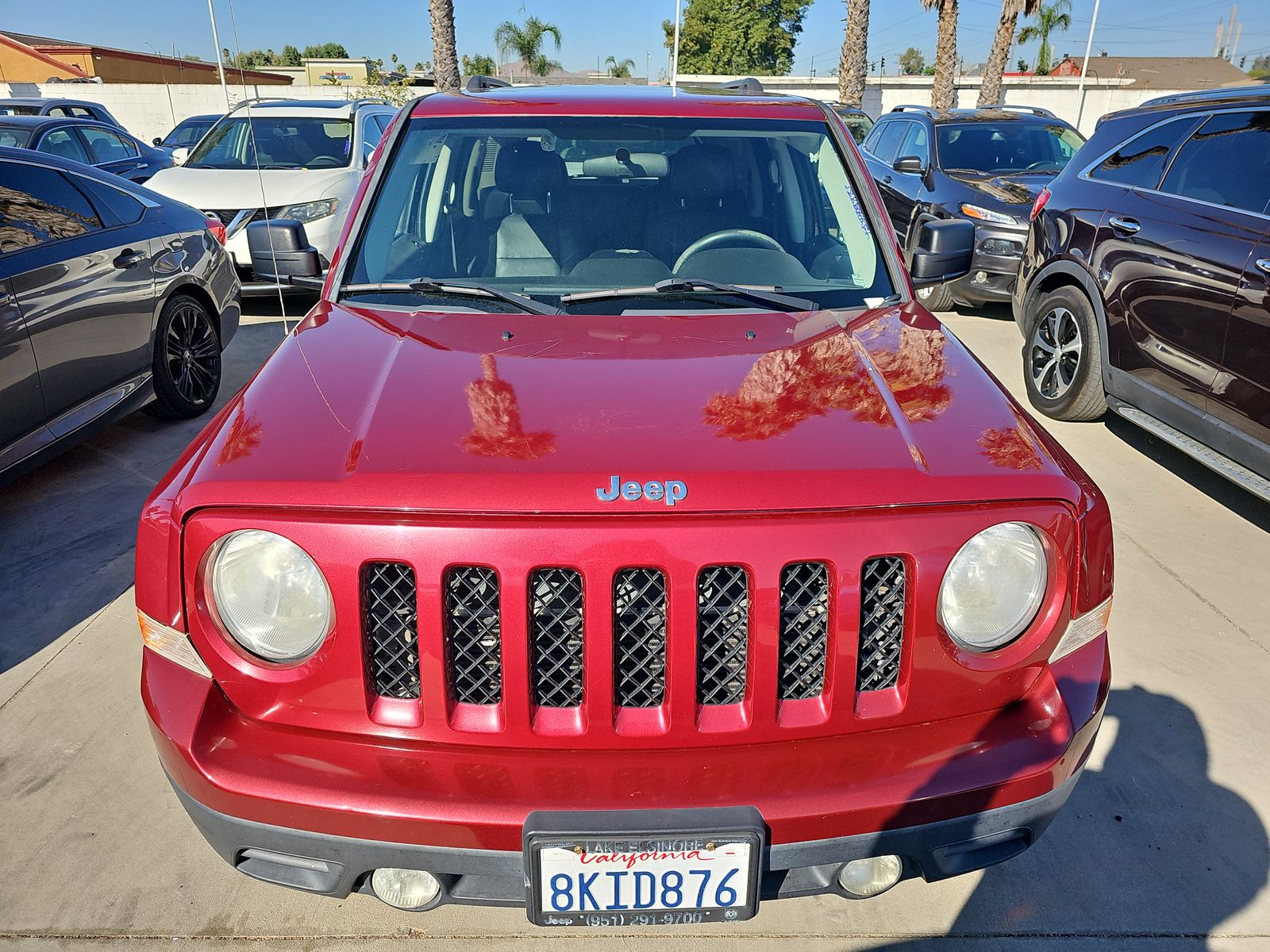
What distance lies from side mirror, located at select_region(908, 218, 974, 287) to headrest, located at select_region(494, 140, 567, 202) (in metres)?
1.25

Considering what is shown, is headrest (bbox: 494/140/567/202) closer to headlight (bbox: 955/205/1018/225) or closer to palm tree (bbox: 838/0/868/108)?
headlight (bbox: 955/205/1018/225)

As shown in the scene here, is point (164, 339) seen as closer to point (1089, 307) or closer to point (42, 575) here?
point (42, 575)

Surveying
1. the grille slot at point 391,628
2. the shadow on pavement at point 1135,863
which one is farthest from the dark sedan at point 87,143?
the shadow on pavement at point 1135,863

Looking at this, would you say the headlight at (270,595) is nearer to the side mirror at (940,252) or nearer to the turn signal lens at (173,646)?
the turn signal lens at (173,646)

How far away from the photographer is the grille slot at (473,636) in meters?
1.64

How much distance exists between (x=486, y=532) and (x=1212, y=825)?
7.48ft

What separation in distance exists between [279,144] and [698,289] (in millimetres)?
7934

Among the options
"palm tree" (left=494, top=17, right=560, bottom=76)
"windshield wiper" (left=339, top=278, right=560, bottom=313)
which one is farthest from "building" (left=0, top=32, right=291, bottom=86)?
"windshield wiper" (left=339, top=278, right=560, bottom=313)

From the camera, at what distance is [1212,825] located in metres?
2.58

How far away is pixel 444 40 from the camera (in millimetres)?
18422

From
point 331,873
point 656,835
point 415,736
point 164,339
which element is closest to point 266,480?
point 415,736

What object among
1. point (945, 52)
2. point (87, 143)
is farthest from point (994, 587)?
point (945, 52)

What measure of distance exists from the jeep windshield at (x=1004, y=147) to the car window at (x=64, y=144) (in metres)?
9.50

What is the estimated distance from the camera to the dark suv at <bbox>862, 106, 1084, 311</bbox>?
7.50 metres
